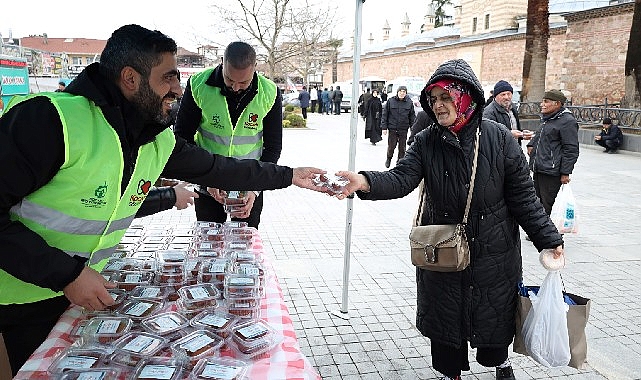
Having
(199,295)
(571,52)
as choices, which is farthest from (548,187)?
(571,52)

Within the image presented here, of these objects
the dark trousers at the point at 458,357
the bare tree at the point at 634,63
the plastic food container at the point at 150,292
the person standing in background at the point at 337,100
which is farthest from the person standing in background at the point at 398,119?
the person standing in background at the point at 337,100

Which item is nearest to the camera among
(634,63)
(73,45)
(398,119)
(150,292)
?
(150,292)

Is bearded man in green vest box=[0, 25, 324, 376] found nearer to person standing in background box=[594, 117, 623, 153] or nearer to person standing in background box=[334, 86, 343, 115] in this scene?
person standing in background box=[594, 117, 623, 153]

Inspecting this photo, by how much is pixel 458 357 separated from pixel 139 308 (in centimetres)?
181

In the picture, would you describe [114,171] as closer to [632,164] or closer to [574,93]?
[632,164]

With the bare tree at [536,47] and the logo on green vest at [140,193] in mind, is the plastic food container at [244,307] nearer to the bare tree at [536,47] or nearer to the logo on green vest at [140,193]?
the logo on green vest at [140,193]

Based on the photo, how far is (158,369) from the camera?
141 cm

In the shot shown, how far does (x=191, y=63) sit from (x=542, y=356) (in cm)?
2997

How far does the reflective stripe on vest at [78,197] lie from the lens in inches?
64.2

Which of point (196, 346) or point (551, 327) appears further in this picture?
point (551, 327)

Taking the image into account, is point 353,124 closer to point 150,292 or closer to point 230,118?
point 230,118

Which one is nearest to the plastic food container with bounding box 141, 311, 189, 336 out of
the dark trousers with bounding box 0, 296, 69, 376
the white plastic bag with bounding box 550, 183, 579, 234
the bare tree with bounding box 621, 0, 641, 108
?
the dark trousers with bounding box 0, 296, 69, 376

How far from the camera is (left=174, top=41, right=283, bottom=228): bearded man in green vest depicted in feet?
10.4

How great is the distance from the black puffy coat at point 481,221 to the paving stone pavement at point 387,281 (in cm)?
71
